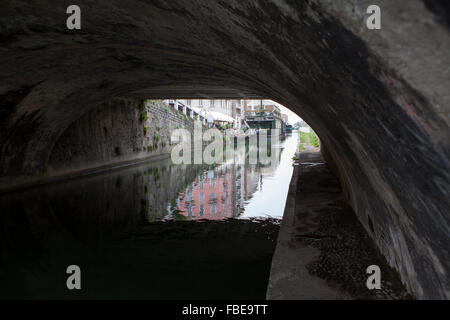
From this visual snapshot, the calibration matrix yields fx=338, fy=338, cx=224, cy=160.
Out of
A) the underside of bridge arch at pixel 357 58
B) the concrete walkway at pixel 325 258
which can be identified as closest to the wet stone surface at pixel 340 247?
the concrete walkway at pixel 325 258

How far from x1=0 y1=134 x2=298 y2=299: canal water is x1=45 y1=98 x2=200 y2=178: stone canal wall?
1.89 metres

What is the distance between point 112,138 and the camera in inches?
648

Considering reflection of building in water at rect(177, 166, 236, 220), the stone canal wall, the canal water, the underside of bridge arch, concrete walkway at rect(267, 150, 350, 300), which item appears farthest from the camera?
the stone canal wall

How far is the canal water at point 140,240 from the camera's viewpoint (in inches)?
177

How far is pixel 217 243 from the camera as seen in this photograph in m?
6.11

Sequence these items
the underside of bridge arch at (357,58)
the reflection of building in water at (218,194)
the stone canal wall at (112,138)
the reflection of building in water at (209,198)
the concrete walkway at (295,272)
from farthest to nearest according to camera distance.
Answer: the stone canal wall at (112,138)
the reflection of building in water at (218,194)
the reflection of building in water at (209,198)
the concrete walkway at (295,272)
the underside of bridge arch at (357,58)

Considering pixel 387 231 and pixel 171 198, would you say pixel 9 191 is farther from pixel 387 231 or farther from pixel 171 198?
pixel 387 231

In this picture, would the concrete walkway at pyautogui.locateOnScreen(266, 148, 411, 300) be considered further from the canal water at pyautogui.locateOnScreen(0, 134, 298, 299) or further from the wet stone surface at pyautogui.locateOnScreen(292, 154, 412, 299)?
the canal water at pyautogui.locateOnScreen(0, 134, 298, 299)

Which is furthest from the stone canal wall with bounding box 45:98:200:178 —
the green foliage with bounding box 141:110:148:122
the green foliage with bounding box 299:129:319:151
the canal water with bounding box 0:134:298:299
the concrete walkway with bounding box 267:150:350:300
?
the concrete walkway with bounding box 267:150:350:300

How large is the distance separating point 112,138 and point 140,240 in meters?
11.2

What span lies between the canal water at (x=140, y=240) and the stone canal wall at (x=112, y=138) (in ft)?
6.21

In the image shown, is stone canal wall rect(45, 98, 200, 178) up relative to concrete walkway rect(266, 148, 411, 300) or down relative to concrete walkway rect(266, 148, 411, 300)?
up

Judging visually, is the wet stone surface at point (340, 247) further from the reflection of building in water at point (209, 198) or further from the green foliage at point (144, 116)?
the green foliage at point (144, 116)

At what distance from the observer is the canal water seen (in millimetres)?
4504
